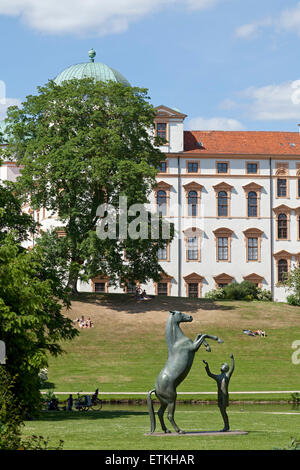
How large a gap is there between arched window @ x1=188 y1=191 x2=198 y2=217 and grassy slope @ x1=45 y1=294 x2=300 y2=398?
1835cm

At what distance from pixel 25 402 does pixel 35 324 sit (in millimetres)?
2715

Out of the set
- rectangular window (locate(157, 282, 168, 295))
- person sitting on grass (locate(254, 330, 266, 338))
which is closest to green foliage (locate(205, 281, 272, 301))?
rectangular window (locate(157, 282, 168, 295))

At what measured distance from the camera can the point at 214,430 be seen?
2138cm

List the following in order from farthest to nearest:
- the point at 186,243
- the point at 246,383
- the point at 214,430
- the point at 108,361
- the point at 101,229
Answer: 1. the point at 186,243
2. the point at 101,229
3. the point at 108,361
4. the point at 246,383
5. the point at 214,430

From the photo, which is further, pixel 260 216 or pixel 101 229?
pixel 260 216

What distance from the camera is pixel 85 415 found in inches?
1154

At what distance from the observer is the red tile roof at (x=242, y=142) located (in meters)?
81.3

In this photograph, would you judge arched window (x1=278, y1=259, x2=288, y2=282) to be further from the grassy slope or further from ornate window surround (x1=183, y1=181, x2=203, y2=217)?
the grassy slope

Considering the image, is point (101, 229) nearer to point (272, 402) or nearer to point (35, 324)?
point (272, 402)

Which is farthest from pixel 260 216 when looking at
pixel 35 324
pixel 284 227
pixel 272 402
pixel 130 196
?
pixel 35 324

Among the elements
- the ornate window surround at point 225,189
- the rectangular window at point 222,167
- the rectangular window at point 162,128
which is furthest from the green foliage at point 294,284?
the rectangular window at point 162,128

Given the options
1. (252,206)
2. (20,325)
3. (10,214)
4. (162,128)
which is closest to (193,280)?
(252,206)

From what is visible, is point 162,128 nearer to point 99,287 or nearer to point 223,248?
point 223,248

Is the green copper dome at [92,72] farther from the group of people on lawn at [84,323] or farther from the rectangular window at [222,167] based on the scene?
the group of people on lawn at [84,323]
